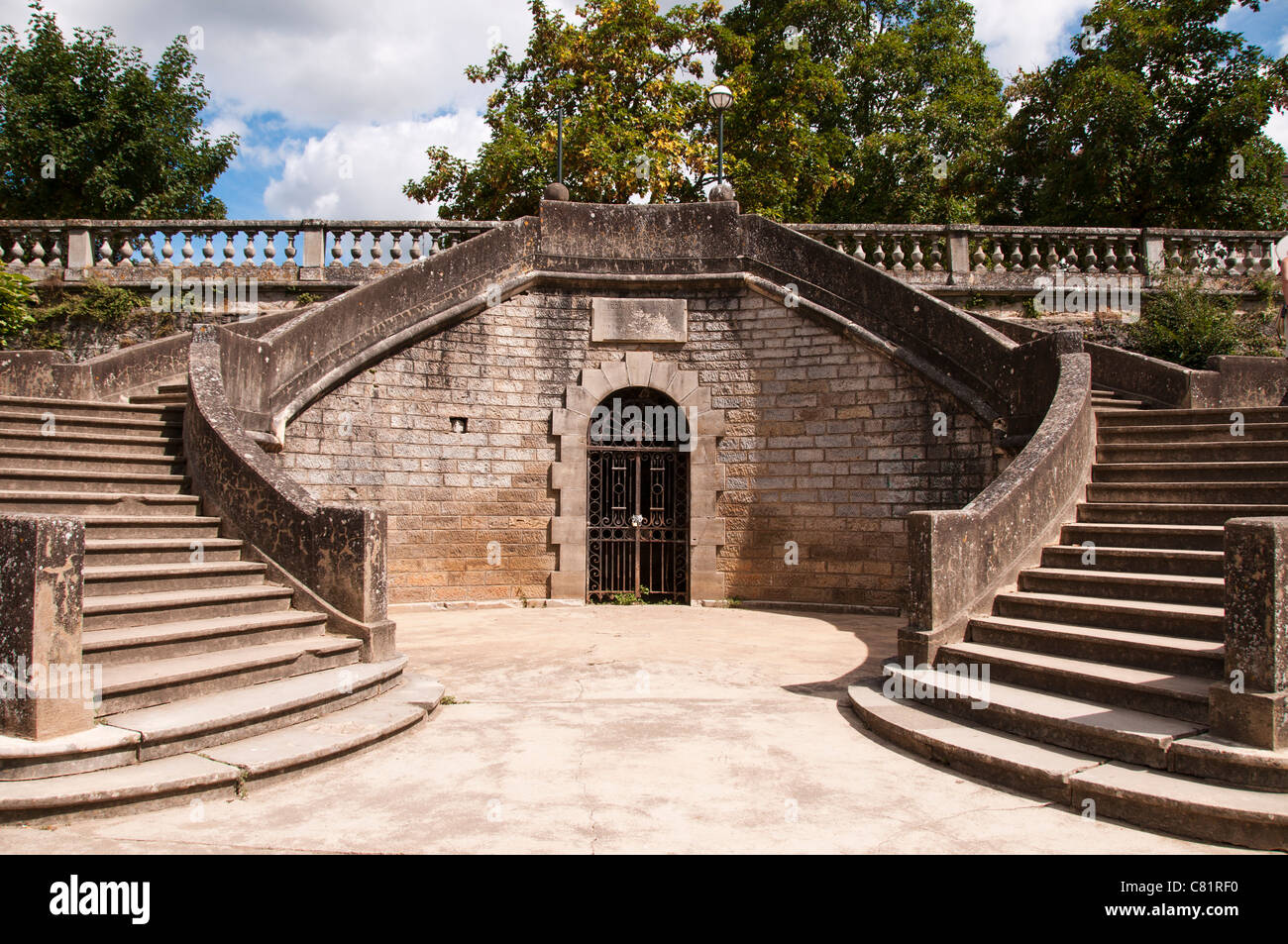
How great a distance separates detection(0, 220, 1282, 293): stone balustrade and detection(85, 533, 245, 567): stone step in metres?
5.72

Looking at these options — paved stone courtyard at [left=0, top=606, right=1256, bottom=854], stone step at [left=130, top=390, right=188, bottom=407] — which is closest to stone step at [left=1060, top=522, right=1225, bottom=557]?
paved stone courtyard at [left=0, top=606, right=1256, bottom=854]

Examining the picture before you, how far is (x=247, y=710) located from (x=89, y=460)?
3560 mm

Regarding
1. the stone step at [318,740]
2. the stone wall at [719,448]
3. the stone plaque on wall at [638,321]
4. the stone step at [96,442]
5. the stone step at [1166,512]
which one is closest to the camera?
the stone step at [318,740]

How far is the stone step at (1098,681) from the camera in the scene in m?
3.94

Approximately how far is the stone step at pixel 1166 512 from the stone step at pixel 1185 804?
262 centimetres

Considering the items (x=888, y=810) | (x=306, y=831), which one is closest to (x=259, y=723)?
(x=306, y=831)

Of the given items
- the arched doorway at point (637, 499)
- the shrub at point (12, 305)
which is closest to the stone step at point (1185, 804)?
the arched doorway at point (637, 499)

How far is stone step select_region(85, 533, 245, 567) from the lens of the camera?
17.0 ft

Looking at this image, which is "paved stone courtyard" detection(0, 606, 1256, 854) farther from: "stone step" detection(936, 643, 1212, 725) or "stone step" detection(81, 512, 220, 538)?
"stone step" detection(81, 512, 220, 538)

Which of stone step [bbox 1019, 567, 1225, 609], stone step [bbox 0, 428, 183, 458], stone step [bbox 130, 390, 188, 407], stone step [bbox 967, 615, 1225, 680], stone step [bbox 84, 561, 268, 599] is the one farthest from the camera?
stone step [bbox 130, 390, 188, 407]

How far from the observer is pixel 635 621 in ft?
29.0

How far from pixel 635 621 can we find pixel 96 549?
17.1 feet

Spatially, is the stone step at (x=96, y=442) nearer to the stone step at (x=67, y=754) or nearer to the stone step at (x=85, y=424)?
the stone step at (x=85, y=424)

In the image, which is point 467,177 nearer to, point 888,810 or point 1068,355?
point 1068,355
